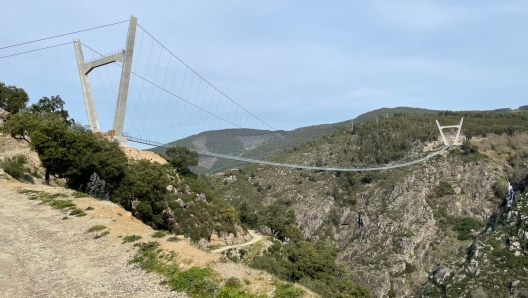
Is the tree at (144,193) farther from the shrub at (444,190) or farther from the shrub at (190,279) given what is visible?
the shrub at (444,190)

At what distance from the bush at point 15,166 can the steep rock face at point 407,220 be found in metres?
46.8

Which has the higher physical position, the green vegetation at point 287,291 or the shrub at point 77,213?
the shrub at point 77,213

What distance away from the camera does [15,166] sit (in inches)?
1147

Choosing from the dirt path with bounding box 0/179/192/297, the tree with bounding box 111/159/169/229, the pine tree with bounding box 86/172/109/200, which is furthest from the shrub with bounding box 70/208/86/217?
the tree with bounding box 111/159/169/229

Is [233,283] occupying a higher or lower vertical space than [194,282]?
higher

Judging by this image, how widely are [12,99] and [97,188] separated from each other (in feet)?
84.7

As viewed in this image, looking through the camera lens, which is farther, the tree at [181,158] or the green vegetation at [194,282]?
the tree at [181,158]

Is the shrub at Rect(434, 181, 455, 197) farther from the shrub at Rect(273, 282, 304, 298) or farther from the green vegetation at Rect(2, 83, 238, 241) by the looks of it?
the shrub at Rect(273, 282, 304, 298)

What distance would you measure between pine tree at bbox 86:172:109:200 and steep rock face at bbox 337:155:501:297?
150 feet

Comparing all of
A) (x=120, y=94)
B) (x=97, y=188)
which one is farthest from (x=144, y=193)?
(x=120, y=94)

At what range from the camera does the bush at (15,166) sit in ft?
A: 91.9

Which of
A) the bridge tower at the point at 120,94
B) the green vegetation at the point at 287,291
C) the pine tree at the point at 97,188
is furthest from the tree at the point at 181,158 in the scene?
the green vegetation at the point at 287,291

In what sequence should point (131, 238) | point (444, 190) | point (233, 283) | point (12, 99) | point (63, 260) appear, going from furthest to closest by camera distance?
1. point (444, 190)
2. point (12, 99)
3. point (131, 238)
4. point (63, 260)
5. point (233, 283)

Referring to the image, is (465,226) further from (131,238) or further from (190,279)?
(190,279)
